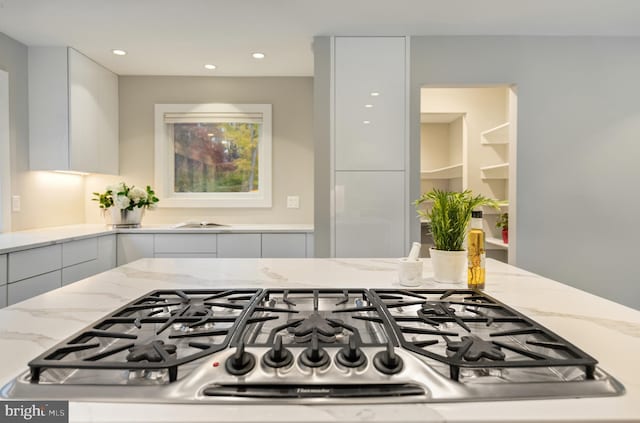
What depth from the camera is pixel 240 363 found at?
526 millimetres

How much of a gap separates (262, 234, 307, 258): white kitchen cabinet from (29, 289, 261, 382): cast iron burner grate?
7.11ft

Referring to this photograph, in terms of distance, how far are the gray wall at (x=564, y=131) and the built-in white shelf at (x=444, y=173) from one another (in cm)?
99

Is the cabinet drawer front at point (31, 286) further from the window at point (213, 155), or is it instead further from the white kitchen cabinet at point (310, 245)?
the white kitchen cabinet at point (310, 245)

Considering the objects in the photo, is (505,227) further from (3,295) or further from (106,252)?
(3,295)

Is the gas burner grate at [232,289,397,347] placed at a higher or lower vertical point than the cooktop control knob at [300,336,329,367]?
lower

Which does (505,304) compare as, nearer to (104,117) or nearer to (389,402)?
(389,402)

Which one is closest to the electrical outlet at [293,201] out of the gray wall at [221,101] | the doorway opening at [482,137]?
the gray wall at [221,101]

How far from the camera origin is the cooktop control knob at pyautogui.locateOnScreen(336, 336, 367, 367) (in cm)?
53

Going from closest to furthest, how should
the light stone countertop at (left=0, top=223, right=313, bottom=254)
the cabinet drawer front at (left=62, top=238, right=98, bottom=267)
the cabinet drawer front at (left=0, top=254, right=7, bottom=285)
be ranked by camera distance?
1. the cabinet drawer front at (left=0, top=254, right=7, bottom=285)
2. the light stone countertop at (left=0, top=223, right=313, bottom=254)
3. the cabinet drawer front at (left=62, top=238, right=98, bottom=267)

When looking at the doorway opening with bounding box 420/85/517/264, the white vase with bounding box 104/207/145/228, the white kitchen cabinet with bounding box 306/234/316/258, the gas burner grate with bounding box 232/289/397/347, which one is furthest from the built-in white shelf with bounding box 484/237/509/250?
the white vase with bounding box 104/207/145/228

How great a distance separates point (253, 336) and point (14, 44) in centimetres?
352

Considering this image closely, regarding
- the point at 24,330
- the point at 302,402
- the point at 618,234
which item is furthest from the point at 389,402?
the point at 618,234

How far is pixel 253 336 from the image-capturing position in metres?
0.67

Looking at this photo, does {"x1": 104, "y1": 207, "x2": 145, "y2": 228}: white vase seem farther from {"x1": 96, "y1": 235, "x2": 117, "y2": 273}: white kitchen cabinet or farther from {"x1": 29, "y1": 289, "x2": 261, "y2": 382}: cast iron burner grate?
{"x1": 29, "y1": 289, "x2": 261, "y2": 382}: cast iron burner grate
